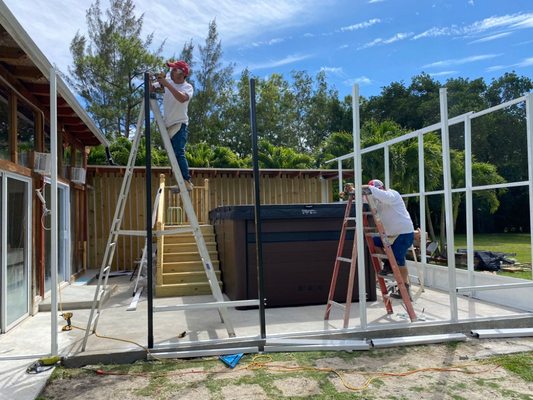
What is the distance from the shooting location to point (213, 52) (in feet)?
81.6

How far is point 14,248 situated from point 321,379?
4.13m

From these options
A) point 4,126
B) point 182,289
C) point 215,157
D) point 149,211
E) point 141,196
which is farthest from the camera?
point 215,157

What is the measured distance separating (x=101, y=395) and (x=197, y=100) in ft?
68.9

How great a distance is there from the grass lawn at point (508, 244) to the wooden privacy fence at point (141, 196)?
669 cm

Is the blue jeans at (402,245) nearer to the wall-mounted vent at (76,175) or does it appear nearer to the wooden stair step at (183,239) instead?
the wooden stair step at (183,239)

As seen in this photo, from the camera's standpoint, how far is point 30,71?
5418mm

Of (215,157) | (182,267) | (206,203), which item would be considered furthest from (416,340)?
(215,157)

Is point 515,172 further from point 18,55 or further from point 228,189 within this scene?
point 18,55

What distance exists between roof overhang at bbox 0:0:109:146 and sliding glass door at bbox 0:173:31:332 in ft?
4.14

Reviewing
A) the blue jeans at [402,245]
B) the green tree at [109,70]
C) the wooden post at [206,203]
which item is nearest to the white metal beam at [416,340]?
the blue jeans at [402,245]

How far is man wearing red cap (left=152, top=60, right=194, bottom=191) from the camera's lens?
4391 mm

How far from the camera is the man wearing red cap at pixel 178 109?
14.4 feet

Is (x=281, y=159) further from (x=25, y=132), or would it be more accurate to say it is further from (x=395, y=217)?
(x=395, y=217)

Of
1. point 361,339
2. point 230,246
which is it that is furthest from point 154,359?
point 230,246
